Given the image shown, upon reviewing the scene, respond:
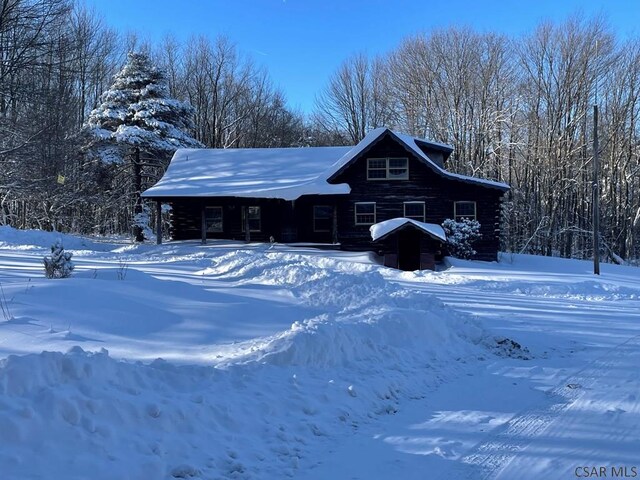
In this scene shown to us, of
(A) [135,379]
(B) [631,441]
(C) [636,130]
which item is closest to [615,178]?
(C) [636,130]

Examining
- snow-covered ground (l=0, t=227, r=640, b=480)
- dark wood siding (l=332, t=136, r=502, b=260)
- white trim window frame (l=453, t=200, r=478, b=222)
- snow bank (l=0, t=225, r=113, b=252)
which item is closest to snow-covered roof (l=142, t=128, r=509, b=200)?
dark wood siding (l=332, t=136, r=502, b=260)

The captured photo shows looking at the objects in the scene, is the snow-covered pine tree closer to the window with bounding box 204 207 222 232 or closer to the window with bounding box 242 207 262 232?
the window with bounding box 204 207 222 232

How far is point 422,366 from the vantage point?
22.9 ft

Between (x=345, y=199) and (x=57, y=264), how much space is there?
1730 cm

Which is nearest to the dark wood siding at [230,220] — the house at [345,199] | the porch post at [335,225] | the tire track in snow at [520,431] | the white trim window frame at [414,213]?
the house at [345,199]

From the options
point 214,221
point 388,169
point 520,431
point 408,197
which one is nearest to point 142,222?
point 214,221

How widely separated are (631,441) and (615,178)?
132 feet

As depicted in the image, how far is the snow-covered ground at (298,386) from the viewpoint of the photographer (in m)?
3.87

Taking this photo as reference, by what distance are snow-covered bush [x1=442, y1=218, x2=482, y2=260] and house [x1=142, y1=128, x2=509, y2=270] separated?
91cm

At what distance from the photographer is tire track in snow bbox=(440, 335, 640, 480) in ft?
13.2

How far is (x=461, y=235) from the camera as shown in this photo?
79.5ft

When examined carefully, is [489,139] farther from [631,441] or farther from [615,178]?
[631,441]

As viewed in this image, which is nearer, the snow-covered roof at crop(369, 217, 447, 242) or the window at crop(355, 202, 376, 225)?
the snow-covered roof at crop(369, 217, 447, 242)

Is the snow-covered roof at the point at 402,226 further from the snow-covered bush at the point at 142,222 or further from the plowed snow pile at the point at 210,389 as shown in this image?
the snow-covered bush at the point at 142,222
